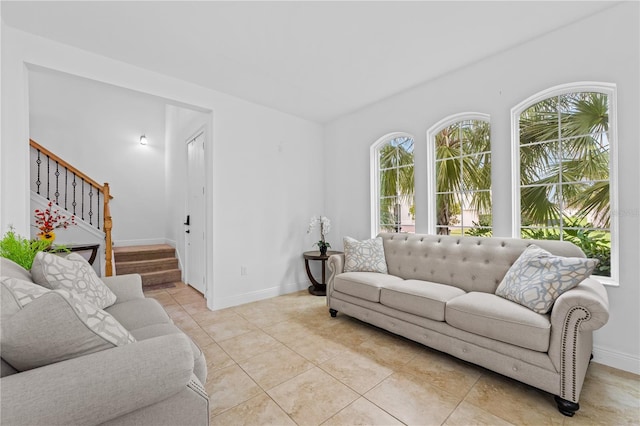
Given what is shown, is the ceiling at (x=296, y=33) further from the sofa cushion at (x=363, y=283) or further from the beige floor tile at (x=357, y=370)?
the beige floor tile at (x=357, y=370)

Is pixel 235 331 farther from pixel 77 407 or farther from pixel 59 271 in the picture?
pixel 77 407

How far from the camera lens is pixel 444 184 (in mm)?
3281

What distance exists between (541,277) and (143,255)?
18.0 feet

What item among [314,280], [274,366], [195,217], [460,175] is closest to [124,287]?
[274,366]

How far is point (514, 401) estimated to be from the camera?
5.74 feet

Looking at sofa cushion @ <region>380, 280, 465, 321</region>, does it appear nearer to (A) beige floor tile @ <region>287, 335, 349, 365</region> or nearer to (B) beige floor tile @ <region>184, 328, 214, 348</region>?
(A) beige floor tile @ <region>287, 335, 349, 365</region>

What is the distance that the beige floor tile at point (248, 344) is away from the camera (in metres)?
2.35

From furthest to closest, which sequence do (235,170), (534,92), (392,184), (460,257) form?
(392,184) → (235,170) → (460,257) → (534,92)

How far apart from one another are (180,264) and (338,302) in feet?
10.7

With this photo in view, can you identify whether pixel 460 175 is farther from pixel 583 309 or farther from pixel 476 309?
pixel 583 309

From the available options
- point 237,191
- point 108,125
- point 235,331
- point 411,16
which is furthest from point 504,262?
point 108,125

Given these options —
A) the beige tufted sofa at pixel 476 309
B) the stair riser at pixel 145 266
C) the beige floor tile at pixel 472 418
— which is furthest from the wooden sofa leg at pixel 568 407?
the stair riser at pixel 145 266

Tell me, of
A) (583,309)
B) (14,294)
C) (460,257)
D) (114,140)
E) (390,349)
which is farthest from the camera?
(114,140)

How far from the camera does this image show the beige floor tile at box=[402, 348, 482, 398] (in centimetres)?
189
